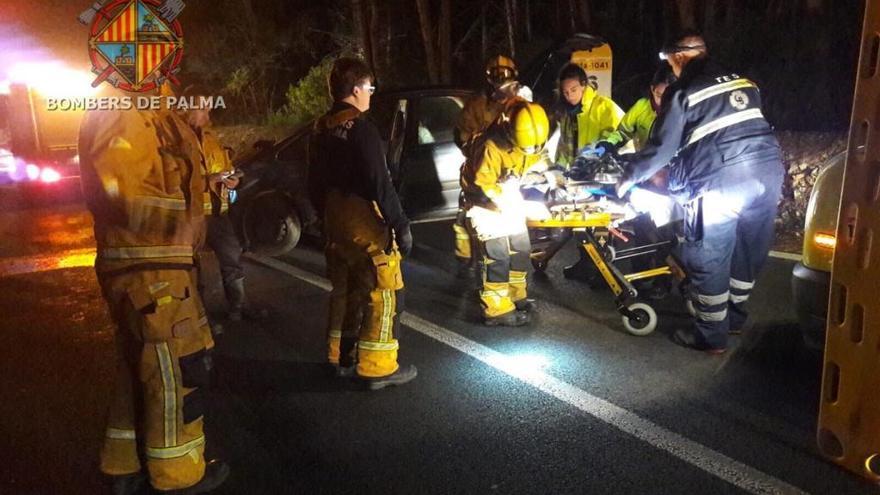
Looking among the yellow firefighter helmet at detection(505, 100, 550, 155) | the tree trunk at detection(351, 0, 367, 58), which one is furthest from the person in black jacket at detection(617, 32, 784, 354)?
the tree trunk at detection(351, 0, 367, 58)

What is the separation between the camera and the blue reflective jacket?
13.8ft

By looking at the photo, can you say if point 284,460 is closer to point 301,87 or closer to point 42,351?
point 42,351

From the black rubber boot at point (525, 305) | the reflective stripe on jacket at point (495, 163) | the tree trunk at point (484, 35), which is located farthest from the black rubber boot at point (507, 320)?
the tree trunk at point (484, 35)

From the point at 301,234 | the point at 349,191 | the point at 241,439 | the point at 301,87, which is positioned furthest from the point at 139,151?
the point at 301,87

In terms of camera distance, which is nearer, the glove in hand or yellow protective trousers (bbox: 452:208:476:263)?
the glove in hand

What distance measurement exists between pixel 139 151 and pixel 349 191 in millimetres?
1355

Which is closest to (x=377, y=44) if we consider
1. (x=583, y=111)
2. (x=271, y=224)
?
(x=271, y=224)

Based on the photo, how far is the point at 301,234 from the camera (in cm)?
800

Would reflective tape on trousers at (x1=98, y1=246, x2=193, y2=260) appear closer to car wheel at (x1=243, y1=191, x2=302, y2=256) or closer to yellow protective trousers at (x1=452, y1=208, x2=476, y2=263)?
yellow protective trousers at (x1=452, y1=208, x2=476, y2=263)

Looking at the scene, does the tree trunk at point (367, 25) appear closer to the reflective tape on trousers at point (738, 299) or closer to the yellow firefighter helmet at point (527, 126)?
the yellow firefighter helmet at point (527, 126)

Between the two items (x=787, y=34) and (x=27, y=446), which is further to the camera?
(x=787, y=34)

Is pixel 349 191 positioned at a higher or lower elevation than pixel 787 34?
lower

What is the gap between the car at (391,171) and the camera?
719 cm

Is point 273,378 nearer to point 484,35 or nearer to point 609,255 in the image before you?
point 609,255
